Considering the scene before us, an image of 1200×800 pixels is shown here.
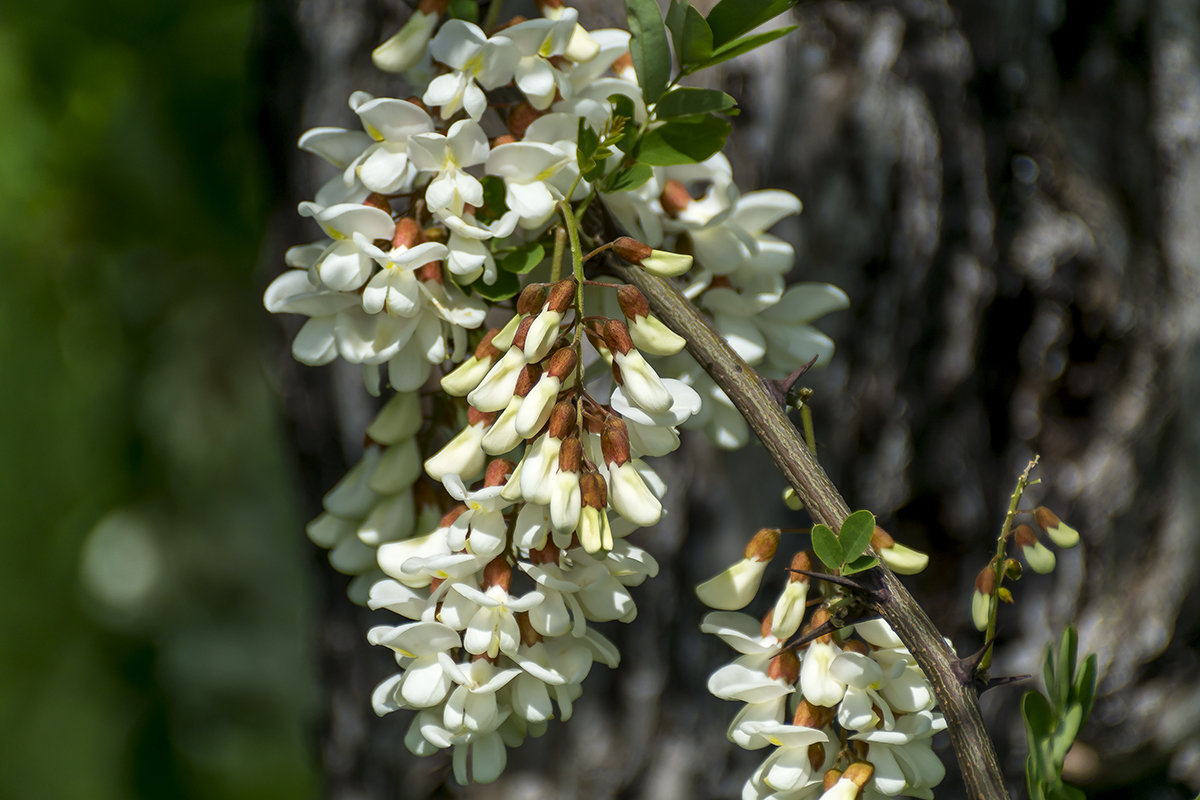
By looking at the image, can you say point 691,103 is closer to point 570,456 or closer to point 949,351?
point 570,456

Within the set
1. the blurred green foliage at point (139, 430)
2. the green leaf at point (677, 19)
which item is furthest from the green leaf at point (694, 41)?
the blurred green foliage at point (139, 430)

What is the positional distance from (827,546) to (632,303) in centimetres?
15

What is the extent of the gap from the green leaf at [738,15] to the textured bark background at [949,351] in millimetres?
381

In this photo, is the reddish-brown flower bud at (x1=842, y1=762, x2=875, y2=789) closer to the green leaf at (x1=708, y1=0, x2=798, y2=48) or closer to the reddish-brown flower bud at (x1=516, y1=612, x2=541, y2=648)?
the reddish-brown flower bud at (x1=516, y1=612, x2=541, y2=648)

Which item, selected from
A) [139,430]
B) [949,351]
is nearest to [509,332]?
[949,351]

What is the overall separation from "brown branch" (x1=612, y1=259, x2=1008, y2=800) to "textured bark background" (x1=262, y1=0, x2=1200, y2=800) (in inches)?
17.5

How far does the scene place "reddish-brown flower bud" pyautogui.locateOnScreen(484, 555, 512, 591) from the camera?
0.43m

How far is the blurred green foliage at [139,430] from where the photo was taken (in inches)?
54.5

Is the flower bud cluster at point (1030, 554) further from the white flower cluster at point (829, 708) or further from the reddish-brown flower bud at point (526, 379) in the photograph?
the reddish-brown flower bud at point (526, 379)

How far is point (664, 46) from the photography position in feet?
1.48

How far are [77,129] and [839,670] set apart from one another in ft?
4.89

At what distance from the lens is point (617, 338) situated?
1.33 ft

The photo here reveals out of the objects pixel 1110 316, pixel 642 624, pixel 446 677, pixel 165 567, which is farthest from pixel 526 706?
pixel 165 567

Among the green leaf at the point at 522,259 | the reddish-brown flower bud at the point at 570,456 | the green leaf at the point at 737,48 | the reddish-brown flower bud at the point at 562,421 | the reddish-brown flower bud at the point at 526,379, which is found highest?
the green leaf at the point at 737,48
